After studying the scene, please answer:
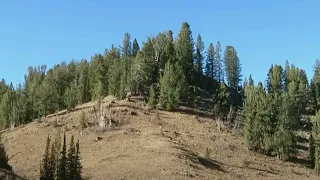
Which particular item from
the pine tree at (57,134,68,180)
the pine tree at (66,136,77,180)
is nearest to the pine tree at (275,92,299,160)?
the pine tree at (66,136,77,180)

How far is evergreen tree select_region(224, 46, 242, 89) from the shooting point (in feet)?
457

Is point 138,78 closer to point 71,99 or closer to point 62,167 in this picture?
point 71,99

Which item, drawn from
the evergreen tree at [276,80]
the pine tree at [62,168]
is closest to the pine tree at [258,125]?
the evergreen tree at [276,80]

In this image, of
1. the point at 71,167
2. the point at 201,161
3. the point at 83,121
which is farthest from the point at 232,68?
the point at 71,167

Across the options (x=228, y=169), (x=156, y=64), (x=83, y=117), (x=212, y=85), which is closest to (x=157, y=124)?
(x=83, y=117)

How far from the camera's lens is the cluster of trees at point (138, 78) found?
348 ft

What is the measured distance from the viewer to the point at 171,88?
101 m

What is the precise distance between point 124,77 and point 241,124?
95.3 feet

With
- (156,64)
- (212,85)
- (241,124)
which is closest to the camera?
(241,124)

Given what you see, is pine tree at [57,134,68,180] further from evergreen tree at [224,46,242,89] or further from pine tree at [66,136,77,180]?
evergreen tree at [224,46,242,89]

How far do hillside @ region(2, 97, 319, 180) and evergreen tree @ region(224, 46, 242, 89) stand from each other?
139 feet

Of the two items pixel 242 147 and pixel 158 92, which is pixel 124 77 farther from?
pixel 242 147

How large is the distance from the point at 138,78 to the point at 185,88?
1254cm

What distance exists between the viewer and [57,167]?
2136 inches
